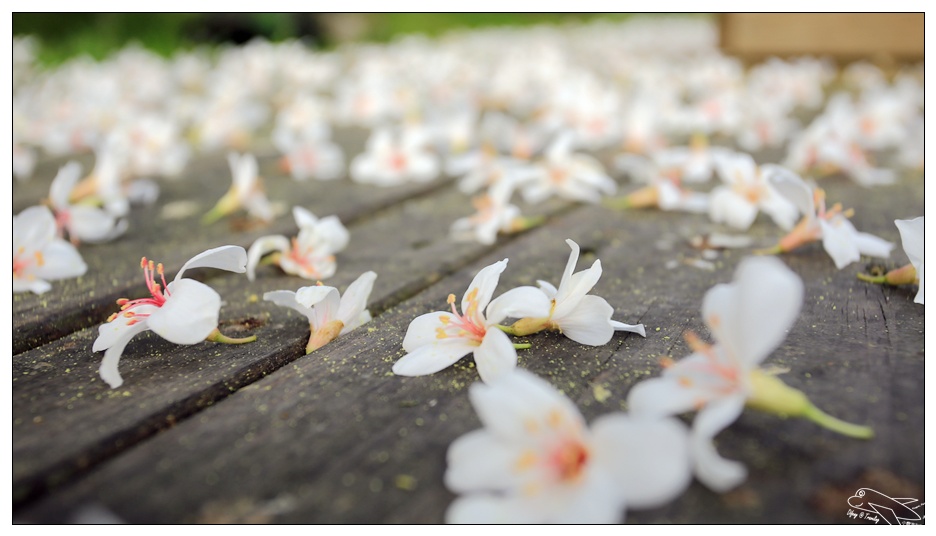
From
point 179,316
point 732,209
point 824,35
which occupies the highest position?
point 179,316

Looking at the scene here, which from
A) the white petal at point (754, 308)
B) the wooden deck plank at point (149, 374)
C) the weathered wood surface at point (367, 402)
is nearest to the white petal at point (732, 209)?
the weathered wood surface at point (367, 402)

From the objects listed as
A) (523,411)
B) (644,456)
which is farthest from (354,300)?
(644,456)

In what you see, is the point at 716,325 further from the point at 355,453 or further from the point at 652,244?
the point at 652,244

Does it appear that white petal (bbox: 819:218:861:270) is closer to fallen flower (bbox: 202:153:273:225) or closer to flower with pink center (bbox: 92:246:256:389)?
flower with pink center (bbox: 92:246:256:389)

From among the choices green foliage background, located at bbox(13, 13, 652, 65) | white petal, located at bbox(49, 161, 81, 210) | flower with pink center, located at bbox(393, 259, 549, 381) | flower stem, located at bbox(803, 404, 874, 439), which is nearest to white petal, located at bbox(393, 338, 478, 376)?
flower with pink center, located at bbox(393, 259, 549, 381)

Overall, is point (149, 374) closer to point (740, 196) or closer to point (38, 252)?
point (38, 252)
